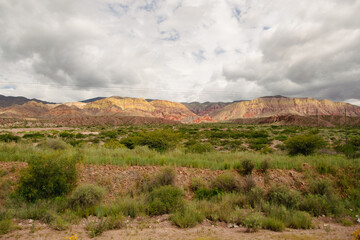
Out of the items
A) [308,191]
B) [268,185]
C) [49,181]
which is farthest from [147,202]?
[308,191]

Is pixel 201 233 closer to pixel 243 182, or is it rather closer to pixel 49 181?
pixel 243 182

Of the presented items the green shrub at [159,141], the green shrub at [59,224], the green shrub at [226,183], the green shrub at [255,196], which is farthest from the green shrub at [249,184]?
the green shrub at [159,141]

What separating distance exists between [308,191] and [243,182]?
9.13 feet

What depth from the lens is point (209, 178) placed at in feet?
29.2

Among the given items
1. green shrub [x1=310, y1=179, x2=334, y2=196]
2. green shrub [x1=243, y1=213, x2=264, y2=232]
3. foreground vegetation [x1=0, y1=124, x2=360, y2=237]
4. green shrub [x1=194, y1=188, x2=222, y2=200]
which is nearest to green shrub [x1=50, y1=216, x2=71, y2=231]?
foreground vegetation [x1=0, y1=124, x2=360, y2=237]

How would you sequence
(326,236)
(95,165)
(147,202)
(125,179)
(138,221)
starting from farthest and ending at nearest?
(95,165)
(125,179)
(147,202)
(138,221)
(326,236)

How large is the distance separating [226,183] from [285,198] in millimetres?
2310

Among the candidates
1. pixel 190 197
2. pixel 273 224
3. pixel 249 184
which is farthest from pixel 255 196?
pixel 190 197

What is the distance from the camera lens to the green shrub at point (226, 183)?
829cm

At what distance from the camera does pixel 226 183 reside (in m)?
8.27

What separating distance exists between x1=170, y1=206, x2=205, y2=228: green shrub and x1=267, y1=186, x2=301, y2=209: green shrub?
10.1 ft

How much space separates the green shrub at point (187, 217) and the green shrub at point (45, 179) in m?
4.65

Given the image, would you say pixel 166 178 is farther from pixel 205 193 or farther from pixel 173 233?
pixel 173 233

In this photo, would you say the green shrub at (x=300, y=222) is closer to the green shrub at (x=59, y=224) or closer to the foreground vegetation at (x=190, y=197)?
the foreground vegetation at (x=190, y=197)
